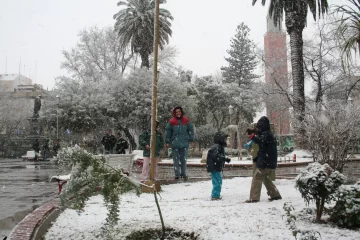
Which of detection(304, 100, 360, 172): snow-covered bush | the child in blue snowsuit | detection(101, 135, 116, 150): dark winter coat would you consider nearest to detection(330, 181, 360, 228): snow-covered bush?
the child in blue snowsuit

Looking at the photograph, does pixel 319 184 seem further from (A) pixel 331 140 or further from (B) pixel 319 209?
(A) pixel 331 140

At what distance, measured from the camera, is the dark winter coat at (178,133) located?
9.21 meters

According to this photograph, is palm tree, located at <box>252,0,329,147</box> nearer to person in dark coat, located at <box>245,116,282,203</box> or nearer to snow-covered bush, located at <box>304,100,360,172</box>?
snow-covered bush, located at <box>304,100,360,172</box>

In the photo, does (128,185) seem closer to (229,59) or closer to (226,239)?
(226,239)

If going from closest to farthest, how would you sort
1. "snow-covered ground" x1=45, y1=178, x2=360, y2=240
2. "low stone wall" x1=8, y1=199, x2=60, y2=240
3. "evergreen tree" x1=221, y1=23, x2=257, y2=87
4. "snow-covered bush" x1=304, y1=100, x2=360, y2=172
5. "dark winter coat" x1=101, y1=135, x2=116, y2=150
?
1. "snow-covered ground" x1=45, y1=178, x2=360, y2=240
2. "low stone wall" x1=8, y1=199, x2=60, y2=240
3. "snow-covered bush" x1=304, y1=100, x2=360, y2=172
4. "dark winter coat" x1=101, y1=135, x2=116, y2=150
5. "evergreen tree" x1=221, y1=23, x2=257, y2=87

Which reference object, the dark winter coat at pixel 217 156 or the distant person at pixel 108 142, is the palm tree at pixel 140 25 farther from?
the dark winter coat at pixel 217 156

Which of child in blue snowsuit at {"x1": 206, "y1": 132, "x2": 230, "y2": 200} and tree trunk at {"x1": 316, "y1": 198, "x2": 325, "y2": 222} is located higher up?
child in blue snowsuit at {"x1": 206, "y1": 132, "x2": 230, "y2": 200}

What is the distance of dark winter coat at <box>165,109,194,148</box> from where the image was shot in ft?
30.2

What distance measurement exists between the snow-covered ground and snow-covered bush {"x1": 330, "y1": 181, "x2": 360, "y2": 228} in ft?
0.39

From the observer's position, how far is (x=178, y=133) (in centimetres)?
922

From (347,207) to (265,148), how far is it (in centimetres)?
207

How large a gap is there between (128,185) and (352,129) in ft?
22.6

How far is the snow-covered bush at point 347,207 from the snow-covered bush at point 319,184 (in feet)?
0.37

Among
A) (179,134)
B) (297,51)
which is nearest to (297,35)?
(297,51)
